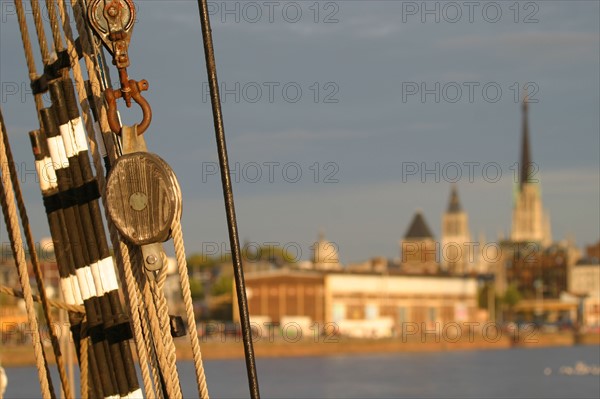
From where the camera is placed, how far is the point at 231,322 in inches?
3588

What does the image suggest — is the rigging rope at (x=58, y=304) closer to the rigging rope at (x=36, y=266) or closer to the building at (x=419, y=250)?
the rigging rope at (x=36, y=266)

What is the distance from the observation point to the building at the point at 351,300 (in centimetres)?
8631

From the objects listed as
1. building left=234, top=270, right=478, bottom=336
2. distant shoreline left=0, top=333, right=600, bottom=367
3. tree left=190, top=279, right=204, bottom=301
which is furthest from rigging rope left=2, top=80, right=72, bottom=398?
tree left=190, top=279, right=204, bottom=301

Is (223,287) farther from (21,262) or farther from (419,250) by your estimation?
(21,262)

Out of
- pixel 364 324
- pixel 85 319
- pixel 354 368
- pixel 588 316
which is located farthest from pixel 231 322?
pixel 85 319

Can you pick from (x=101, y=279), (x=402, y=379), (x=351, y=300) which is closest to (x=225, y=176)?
(x=101, y=279)

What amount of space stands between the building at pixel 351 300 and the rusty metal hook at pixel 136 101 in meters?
81.6

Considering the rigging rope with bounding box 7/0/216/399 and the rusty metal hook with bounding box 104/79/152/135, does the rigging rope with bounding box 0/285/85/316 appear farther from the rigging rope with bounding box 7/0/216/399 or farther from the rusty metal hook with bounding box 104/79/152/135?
the rusty metal hook with bounding box 104/79/152/135

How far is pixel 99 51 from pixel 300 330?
78.9 meters

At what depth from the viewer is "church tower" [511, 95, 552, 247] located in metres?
164

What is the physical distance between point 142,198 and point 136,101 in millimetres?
223

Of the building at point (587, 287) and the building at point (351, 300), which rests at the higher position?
the building at point (351, 300)

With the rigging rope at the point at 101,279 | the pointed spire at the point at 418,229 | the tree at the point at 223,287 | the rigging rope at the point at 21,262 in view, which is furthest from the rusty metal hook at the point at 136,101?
the pointed spire at the point at 418,229

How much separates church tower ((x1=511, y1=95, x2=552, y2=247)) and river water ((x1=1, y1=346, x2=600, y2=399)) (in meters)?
85.7
